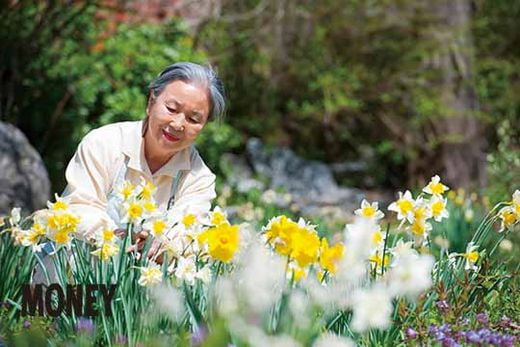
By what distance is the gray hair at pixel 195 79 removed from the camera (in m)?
3.20

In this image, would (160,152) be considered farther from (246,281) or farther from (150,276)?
(246,281)

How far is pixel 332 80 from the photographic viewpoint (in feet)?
30.6

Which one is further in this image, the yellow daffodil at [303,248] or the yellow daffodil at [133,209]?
the yellow daffodil at [133,209]

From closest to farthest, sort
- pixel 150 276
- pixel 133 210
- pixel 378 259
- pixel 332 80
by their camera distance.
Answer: pixel 150 276, pixel 133 210, pixel 378 259, pixel 332 80

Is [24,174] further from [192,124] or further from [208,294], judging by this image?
[208,294]

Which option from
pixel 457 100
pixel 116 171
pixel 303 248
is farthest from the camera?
pixel 457 100

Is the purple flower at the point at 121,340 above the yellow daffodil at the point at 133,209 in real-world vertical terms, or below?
below

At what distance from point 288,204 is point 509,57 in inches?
156

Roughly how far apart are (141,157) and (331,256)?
4.26 feet

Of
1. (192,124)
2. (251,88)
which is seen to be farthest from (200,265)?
(251,88)

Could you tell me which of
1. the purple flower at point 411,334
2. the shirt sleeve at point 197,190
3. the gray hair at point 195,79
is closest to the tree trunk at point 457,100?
the shirt sleeve at point 197,190

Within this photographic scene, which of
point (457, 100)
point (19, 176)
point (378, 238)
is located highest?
point (378, 238)

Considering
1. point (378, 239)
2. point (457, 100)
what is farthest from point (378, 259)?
point (457, 100)

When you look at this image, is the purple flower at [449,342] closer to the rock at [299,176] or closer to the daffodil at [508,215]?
the daffodil at [508,215]
